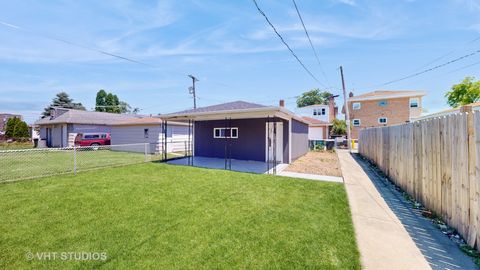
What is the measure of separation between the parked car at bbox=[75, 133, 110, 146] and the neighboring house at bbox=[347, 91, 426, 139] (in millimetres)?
29619

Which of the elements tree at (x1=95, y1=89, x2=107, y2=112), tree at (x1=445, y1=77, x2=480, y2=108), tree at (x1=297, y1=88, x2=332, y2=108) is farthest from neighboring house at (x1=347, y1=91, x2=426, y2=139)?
tree at (x1=95, y1=89, x2=107, y2=112)

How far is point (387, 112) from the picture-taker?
2672 centimetres

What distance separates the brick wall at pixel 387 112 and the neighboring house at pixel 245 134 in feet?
63.1

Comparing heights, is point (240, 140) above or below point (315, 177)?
above

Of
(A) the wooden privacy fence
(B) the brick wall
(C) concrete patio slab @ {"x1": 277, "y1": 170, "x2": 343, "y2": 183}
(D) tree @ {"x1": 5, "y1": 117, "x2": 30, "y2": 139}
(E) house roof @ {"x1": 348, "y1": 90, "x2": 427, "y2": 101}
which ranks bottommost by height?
(C) concrete patio slab @ {"x1": 277, "y1": 170, "x2": 343, "y2": 183}

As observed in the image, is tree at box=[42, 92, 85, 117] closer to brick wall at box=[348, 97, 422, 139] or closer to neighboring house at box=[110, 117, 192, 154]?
neighboring house at box=[110, 117, 192, 154]

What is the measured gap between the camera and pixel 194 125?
13727mm

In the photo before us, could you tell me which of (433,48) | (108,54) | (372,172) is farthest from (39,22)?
(433,48)

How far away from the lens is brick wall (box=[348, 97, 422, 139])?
1024 inches

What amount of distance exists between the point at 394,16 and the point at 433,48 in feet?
23.1

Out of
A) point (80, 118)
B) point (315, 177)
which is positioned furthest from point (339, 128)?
point (80, 118)

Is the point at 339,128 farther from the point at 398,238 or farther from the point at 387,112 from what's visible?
the point at 398,238

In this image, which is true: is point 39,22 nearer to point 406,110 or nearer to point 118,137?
point 118,137

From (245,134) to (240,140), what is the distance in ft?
1.55
